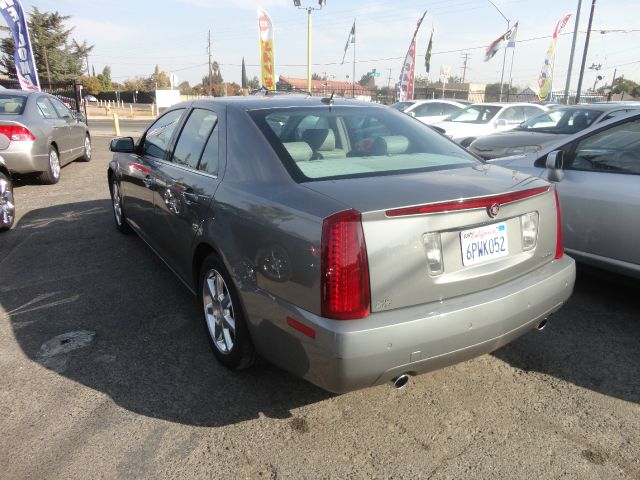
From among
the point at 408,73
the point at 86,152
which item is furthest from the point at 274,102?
the point at 408,73

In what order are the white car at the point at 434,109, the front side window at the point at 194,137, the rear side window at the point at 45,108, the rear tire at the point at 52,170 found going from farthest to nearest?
the white car at the point at 434,109 < the rear side window at the point at 45,108 < the rear tire at the point at 52,170 < the front side window at the point at 194,137

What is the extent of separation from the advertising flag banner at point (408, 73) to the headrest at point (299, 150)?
2319 cm

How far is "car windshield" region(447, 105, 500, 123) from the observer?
40.5 feet

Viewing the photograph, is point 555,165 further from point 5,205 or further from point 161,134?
point 5,205

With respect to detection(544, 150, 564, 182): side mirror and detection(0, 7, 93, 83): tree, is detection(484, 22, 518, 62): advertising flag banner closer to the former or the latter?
detection(544, 150, 564, 182): side mirror

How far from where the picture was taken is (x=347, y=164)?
2.69m

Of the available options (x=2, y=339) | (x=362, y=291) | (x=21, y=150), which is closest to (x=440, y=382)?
(x=362, y=291)

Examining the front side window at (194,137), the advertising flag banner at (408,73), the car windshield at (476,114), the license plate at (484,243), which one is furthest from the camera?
the advertising flag banner at (408,73)

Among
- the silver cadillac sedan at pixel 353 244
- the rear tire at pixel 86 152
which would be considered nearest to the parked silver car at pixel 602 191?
the silver cadillac sedan at pixel 353 244

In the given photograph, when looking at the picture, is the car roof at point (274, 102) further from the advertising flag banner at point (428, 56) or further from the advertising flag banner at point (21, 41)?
the advertising flag banner at point (428, 56)

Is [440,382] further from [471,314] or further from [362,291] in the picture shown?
[362,291]

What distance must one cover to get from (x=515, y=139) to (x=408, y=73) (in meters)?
18.2

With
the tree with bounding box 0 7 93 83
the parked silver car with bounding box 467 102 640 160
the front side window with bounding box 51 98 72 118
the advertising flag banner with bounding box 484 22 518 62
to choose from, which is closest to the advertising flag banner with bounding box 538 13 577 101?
the advertising flag banner with bounding box 484 22 518 62

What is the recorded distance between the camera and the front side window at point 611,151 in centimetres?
365
